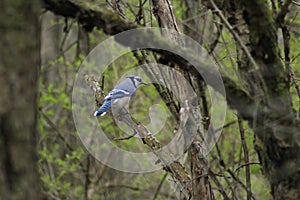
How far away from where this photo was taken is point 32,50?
1826 millimetres

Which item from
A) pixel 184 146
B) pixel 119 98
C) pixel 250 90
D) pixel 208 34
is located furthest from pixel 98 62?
pixel 250 90

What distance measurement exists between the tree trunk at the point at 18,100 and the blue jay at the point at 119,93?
9.49 feet

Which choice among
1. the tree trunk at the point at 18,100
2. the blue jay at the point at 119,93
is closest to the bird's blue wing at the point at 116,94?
the blue jay at the point at 119,93

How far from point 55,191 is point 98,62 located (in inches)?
91.0

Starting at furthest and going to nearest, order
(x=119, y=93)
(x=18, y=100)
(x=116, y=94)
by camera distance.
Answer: (x=119, y=93)
(x=116, y=94)
(x=18, y=100)

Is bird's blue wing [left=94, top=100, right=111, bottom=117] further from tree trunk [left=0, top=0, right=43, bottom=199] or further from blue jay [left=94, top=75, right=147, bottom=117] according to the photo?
tree trunk [left=0, top=0, right=43, bottom=199]

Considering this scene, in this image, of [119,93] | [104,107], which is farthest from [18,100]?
Answer: [119,93]

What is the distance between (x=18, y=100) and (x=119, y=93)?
11.7 feet

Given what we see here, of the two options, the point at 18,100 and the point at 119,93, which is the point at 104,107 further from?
the point at 18,100

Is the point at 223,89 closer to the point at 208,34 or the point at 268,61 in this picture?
the point at 268,61

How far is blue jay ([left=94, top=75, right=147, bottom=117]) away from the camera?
476 cm

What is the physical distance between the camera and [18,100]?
5.73 ft

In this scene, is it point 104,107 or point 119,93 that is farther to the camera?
point 119,93

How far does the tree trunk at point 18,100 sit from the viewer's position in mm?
1709
